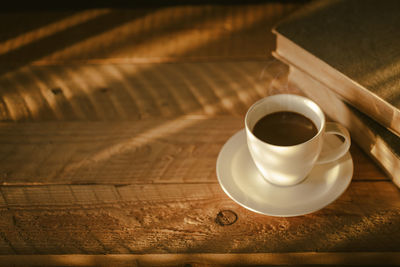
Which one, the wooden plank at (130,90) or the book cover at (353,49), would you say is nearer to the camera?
the book cover at (353,49)

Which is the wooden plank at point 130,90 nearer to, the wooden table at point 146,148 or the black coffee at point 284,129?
the wooden table at point 146,148

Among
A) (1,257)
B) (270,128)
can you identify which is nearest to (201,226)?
(270,128)

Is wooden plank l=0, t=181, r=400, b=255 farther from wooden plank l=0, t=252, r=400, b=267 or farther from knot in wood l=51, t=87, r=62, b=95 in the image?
knot in wood l=51, t=87, r=62, b=95

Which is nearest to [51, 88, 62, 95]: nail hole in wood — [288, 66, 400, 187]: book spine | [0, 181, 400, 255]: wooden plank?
[0, 181, 400, 255]: wooden plank

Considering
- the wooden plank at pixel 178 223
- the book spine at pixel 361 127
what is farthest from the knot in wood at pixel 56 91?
the book spine at pixel 361 127

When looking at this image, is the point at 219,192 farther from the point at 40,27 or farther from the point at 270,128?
the point at 40,27

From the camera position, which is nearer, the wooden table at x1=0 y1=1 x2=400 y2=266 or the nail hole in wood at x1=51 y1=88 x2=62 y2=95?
the wooden table at x1=0 y1=1 x2=400 y2=266
